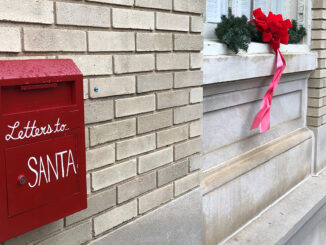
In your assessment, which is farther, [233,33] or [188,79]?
[233,33]

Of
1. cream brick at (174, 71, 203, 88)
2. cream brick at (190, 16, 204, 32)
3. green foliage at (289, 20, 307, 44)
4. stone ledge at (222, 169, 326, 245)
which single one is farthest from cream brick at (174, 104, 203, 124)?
green foliage at (289, 20, 307, 44)

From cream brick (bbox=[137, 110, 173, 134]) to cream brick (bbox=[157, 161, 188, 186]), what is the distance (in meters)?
0.30

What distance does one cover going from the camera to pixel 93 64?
216 centimetres

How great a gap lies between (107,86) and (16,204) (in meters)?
0.84

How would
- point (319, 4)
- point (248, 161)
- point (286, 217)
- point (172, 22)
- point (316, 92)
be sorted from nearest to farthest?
point (172, 22) < point (248, 161) < point (286, 217) < point (319, 4) < point (316, 92)

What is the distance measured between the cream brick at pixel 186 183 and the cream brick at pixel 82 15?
122 centimetres

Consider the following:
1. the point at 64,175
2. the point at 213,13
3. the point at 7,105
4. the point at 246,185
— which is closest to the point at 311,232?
the point at 246,185

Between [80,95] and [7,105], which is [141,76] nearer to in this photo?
[80,95]

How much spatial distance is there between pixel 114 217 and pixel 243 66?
1.93m

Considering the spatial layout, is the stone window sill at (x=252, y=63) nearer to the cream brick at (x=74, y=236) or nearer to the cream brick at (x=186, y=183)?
the cream brick at (x=186, y=183)

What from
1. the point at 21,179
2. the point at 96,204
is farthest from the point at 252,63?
the point at 21,179

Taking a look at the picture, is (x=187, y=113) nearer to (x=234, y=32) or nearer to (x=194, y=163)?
(x=194, y=163)

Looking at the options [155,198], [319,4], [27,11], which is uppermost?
[319,4]

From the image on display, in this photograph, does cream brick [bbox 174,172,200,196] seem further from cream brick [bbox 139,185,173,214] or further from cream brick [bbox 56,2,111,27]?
cream brick [bbox 56,2,111,27]
